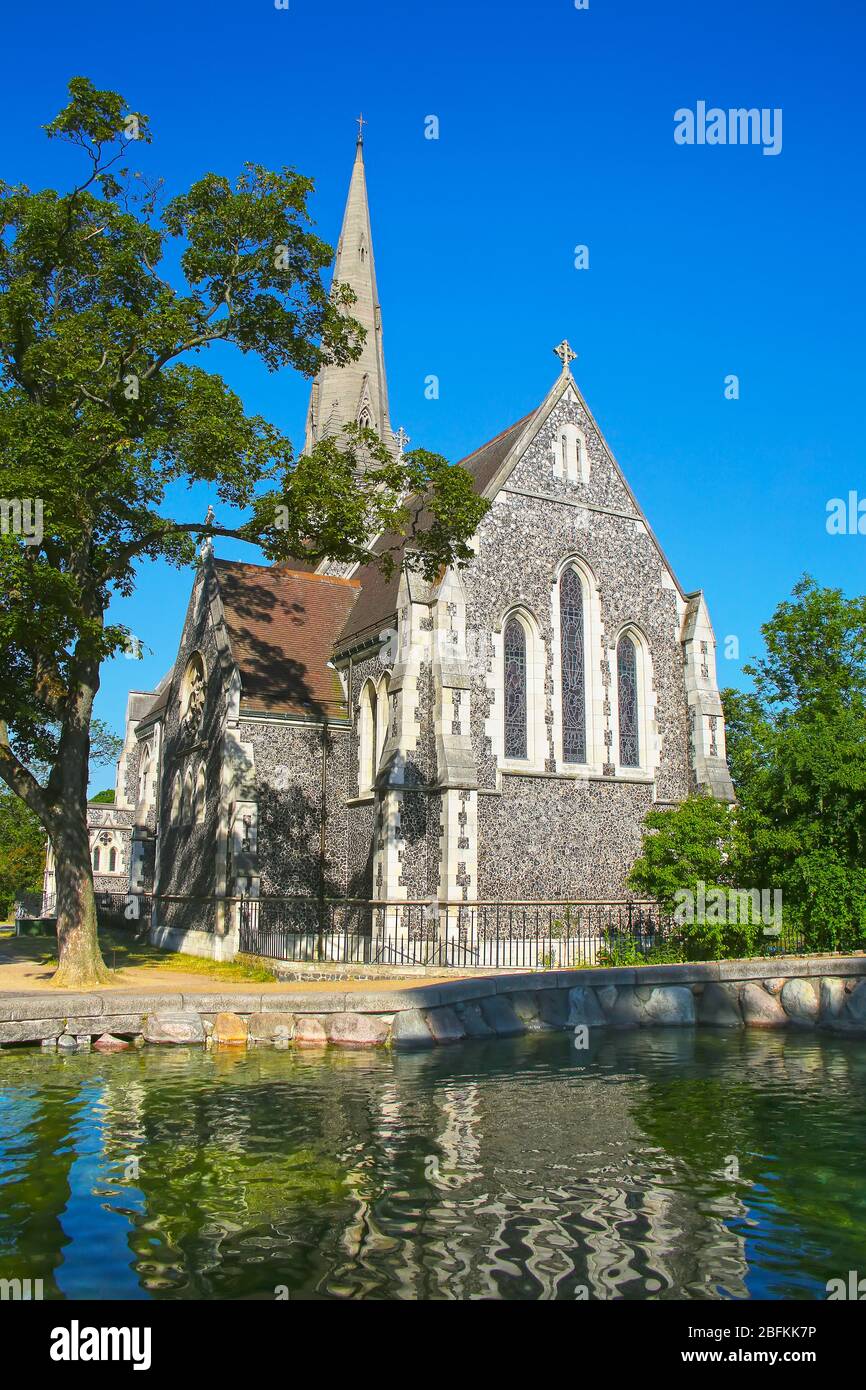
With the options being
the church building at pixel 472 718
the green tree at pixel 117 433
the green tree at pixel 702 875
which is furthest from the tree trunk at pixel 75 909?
the green tree at pixel 702 875

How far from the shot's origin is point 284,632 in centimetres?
2652

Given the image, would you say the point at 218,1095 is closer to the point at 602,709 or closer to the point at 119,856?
the point at 602,709

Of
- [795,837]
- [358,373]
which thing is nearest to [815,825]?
[795,837]

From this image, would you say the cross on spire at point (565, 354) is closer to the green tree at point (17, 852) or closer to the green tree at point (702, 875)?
the green tree at point (702, 875)

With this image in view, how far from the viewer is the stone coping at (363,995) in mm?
12664

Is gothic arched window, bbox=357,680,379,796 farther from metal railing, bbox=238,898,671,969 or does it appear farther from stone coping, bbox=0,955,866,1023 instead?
stone coping, bbox=0,955,866,1023

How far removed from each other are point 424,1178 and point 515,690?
1586 cm

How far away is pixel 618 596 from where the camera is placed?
24.5 m

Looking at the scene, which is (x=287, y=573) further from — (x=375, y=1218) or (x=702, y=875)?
(x=375, y=1218)

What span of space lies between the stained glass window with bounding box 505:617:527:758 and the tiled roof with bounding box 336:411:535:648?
2787mm

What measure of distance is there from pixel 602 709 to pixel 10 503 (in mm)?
13704

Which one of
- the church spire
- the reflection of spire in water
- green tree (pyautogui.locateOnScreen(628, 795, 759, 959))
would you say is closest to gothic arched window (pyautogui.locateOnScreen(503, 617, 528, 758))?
green tree (pyautogui.locateOnScreen(628, 795, 759, 959))

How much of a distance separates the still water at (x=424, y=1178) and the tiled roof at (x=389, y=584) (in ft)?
45.6
